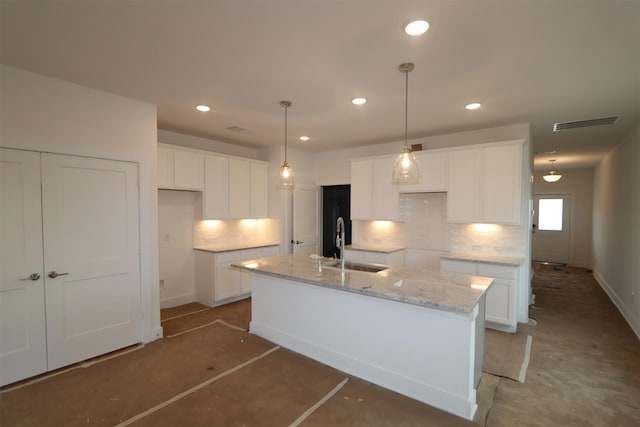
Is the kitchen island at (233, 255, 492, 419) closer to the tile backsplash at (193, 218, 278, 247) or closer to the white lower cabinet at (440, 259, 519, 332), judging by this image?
the white lower cabinet at (440, 259, 519, 332)

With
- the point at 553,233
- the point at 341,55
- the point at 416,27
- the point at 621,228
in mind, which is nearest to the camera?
the point at 416,27

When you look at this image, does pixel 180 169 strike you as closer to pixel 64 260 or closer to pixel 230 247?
pixel 230 247

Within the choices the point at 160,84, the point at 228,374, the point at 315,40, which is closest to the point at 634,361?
the point at 228,374

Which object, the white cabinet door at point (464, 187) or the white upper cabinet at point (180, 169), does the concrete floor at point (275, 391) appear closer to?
the white cabinet door at point (464, 187)

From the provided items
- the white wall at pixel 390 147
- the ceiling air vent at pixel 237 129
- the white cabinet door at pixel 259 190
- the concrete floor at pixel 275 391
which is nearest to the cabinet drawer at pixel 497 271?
the concrete floor at pixel 275 391

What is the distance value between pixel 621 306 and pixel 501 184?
9.55 feet

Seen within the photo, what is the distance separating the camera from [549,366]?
10.0 feet

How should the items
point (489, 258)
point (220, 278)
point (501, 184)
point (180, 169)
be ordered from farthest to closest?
point (220, 278) → point (180, 169) → point (489, 258) → point (501, 184)

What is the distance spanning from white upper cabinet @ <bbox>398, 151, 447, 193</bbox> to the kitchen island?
183cm

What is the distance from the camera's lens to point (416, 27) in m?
1.99

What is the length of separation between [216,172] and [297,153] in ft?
5.62

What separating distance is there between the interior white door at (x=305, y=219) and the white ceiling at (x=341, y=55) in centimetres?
228

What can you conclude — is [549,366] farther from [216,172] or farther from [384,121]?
[216,172]

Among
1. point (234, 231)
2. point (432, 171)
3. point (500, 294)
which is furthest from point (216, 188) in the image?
point (500, 294)
